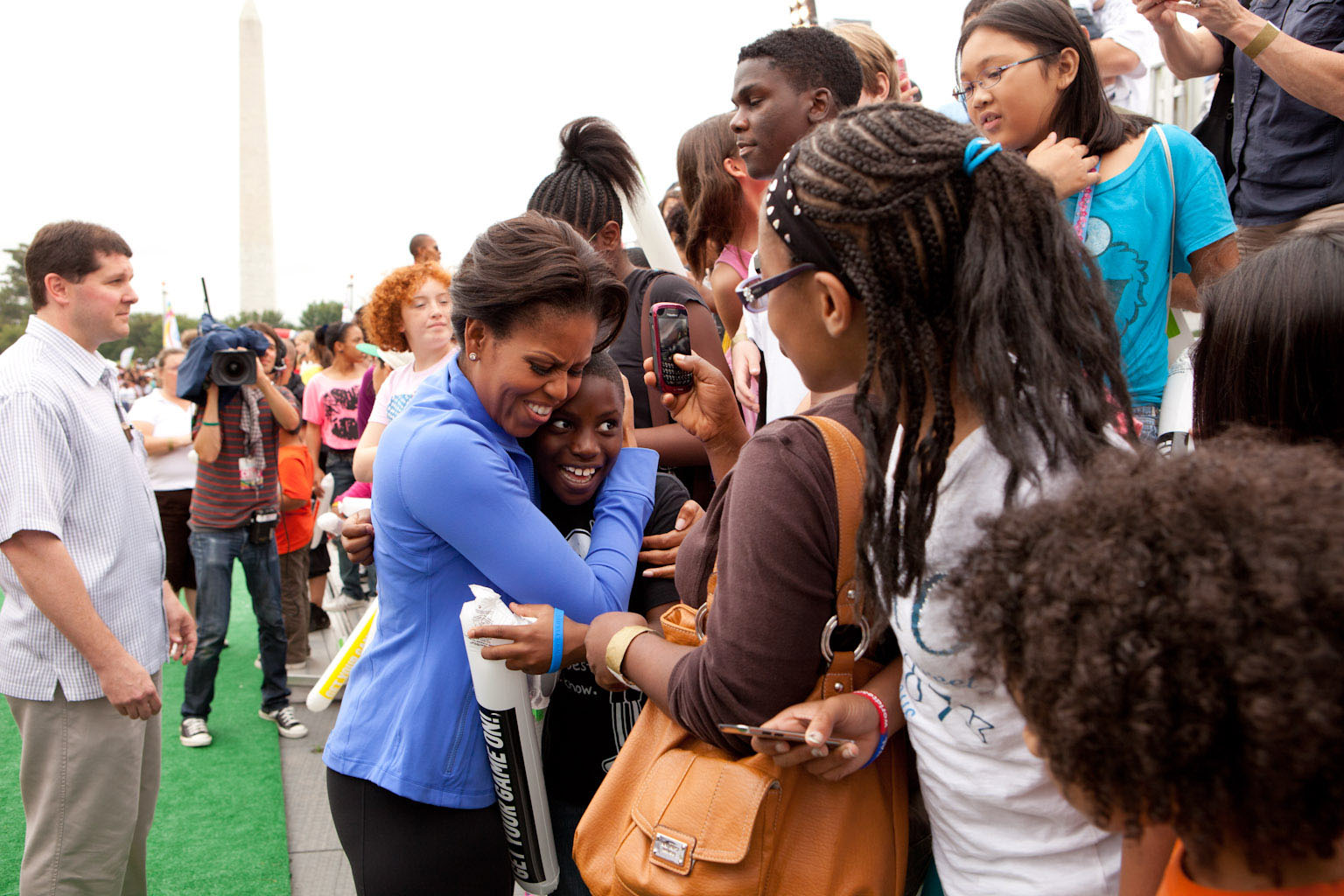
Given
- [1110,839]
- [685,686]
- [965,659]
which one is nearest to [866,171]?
[965,659]

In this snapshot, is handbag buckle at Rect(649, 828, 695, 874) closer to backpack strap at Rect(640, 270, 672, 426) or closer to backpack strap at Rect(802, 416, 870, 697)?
backpack strap at Rect(802, 416, 870, 697)

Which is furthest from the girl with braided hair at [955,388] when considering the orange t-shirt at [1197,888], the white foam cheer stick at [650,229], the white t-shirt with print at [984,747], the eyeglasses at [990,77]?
the white foam cheer stick at [650,229]

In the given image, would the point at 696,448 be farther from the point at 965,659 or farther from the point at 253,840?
the point at 253,840

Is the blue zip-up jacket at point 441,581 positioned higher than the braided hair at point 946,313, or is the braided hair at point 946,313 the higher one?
the braided hair at point 946,313

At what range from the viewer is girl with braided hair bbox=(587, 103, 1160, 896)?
1178mm

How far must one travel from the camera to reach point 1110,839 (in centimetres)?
126

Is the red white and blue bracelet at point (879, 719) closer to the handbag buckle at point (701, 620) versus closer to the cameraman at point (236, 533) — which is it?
the handbag buckle at point (701, 620)

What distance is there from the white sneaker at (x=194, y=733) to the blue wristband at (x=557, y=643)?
457 centimetres

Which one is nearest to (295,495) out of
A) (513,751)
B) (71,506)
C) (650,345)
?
(71,506)

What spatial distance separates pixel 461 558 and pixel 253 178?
34.2m

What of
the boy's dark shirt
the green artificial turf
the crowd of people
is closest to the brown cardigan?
the crowd of people

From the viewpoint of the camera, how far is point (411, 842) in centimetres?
192

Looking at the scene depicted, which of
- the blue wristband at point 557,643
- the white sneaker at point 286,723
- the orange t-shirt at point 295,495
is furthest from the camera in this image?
the orange t-shirt at point 295,495

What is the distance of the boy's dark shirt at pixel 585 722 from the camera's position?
6.89ft
